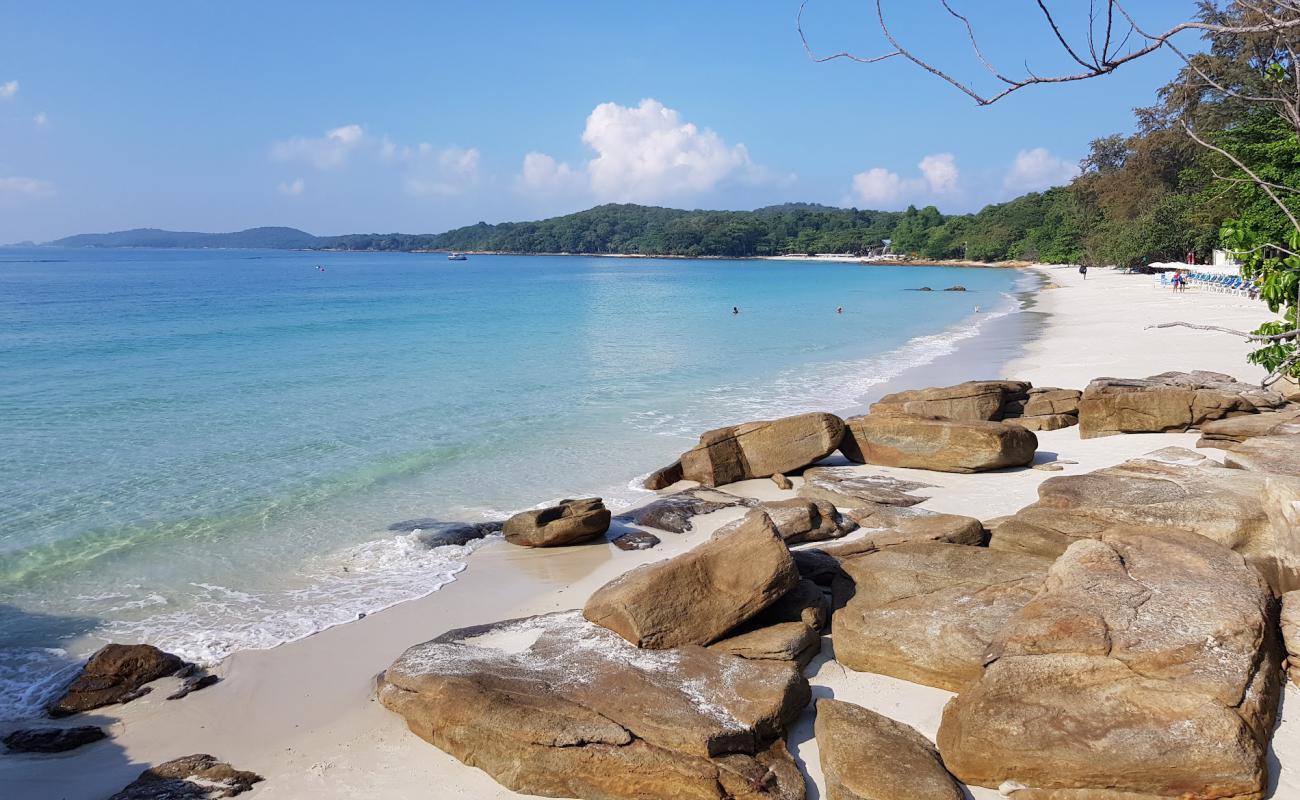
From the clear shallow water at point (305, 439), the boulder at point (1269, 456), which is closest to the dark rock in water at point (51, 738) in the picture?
the clear shallow water at point (305, 439)

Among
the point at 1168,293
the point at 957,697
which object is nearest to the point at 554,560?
the point at 957,697

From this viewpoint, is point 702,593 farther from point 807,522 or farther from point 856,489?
point 856,489

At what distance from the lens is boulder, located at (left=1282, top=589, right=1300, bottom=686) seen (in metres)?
5.59

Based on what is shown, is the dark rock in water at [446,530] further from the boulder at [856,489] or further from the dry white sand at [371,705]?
the boulder at [856,489]

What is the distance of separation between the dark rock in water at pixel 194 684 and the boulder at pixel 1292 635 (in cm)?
803

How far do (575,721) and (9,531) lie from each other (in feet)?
32.9

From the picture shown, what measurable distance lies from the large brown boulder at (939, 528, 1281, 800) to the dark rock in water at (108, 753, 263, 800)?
456 cm

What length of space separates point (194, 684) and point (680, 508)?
6.07 metres

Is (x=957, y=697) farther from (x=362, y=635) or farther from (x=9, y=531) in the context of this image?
(x=9, y=531)

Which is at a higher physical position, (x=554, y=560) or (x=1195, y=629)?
(x=1195, y=629)

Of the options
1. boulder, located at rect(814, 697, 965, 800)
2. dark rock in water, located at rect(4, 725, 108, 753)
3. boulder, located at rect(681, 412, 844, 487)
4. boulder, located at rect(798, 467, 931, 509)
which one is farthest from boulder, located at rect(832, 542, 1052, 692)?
dark rock in water, located at rect(4, 725, 108, 753)

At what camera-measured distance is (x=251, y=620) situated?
8.52 metres

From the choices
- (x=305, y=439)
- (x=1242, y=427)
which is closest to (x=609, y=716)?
(x=1242, y=427)

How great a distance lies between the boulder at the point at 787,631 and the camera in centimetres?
635
